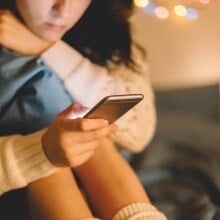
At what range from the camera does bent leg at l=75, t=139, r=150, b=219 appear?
0.76 metres

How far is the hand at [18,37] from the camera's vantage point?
2.77ft

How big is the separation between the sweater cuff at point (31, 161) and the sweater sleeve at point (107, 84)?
0.18 meters

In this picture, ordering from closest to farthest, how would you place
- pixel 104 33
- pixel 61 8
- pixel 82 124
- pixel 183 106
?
pixel 82 124
pixel 61 8
pixel 104 33
pixel 183 106

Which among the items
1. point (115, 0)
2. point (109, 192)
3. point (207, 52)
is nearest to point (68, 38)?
point (115, 0)

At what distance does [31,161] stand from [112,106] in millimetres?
141

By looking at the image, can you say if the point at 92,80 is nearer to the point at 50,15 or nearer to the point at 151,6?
the point at 50,15

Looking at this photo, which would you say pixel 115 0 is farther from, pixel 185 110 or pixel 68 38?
pixel 185 110

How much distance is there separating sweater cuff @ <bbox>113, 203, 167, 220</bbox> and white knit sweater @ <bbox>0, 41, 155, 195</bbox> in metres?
0.12

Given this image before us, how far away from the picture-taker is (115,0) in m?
0.96

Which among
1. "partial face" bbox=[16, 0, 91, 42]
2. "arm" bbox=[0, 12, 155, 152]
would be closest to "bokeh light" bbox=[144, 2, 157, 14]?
"arm" bbox=[0, 12, 155, 152]

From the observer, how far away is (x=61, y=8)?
→ 0.83 metres

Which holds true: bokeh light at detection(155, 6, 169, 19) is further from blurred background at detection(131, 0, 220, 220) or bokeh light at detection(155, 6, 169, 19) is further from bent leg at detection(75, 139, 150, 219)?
bent leg at detection(75, 139, 150, 219)

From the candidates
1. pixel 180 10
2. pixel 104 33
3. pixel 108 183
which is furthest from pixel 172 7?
pixel 108 183

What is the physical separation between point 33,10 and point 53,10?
31mm
